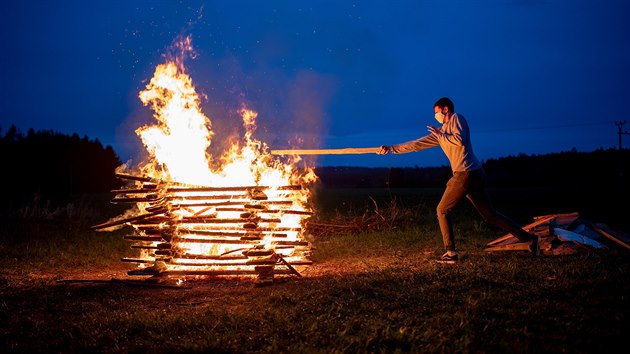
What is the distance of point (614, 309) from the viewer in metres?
5.21

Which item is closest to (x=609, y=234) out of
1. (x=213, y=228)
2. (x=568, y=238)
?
(x=568, y=238)

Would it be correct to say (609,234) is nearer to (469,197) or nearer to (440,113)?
(469,197)

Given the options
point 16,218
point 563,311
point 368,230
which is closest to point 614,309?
point 563,311

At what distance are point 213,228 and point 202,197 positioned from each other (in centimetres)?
47

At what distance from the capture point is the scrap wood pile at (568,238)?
8188mm

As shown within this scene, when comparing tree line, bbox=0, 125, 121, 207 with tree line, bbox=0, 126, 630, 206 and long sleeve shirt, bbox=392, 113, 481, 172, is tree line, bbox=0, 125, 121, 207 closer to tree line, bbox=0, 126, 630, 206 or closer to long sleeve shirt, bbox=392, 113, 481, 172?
tree line, bbox=0, 126, 630, 206

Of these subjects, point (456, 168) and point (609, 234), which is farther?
point (609, 234)

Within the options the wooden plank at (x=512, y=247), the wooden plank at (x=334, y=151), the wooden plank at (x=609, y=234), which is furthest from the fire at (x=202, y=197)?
the wooden plank at (x=609, y=234)

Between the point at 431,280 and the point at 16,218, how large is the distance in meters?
Answer: 14.6

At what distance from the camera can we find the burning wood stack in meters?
7.30

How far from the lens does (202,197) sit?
7.52 m

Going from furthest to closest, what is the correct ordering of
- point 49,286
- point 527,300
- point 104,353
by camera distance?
point 49,286
point 527,300
point 104,353

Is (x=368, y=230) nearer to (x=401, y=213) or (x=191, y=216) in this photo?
(x=401, y=213)

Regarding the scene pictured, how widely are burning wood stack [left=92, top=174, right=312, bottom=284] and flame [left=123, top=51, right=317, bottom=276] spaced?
109 mm
